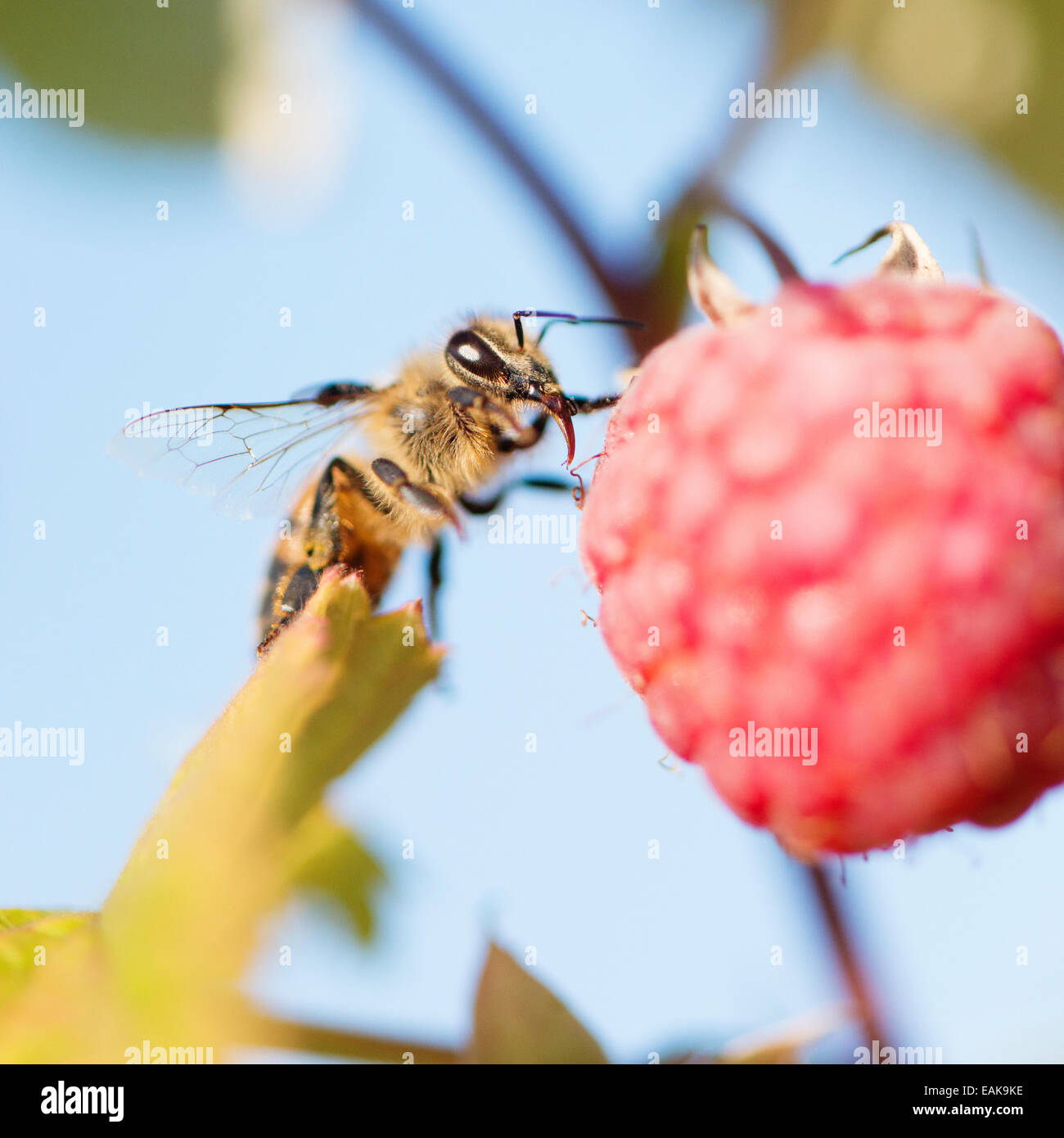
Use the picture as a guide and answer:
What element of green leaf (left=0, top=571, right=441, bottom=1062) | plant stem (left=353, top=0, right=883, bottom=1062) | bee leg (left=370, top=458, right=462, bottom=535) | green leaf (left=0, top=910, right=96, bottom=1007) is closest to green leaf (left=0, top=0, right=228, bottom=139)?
plant stem (left=353, top=0, right=883, bottom=1062)

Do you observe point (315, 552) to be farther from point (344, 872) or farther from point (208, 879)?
point (344, 872)

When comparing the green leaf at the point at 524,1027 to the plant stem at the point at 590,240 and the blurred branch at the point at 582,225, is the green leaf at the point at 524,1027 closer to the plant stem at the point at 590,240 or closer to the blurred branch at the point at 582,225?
the plant stem at the point at 590,240

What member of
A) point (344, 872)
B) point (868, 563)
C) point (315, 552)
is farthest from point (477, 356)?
point (344, 872)

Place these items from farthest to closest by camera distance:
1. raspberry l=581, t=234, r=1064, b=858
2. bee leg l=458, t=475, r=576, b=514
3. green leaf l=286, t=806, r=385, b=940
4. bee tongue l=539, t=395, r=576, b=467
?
green leaf l=286, t=806, r=385, b=940, bee leg l=458, t=475, r=576, b=514, bee tongue l=539, t=395, r=576, b=467, raspberry l=581, t=234, r=1064, b=858

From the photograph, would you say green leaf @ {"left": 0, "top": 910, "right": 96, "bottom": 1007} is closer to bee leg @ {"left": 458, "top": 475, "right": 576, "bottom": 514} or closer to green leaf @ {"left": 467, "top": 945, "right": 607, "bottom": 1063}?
green leaf @ {"left": 467, "top": 945, "right": 607, "bottom": 1063}

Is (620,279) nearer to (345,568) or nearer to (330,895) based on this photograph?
(345,568)

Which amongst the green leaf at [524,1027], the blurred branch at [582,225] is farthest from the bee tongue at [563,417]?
the green leaf at [524,1027]
